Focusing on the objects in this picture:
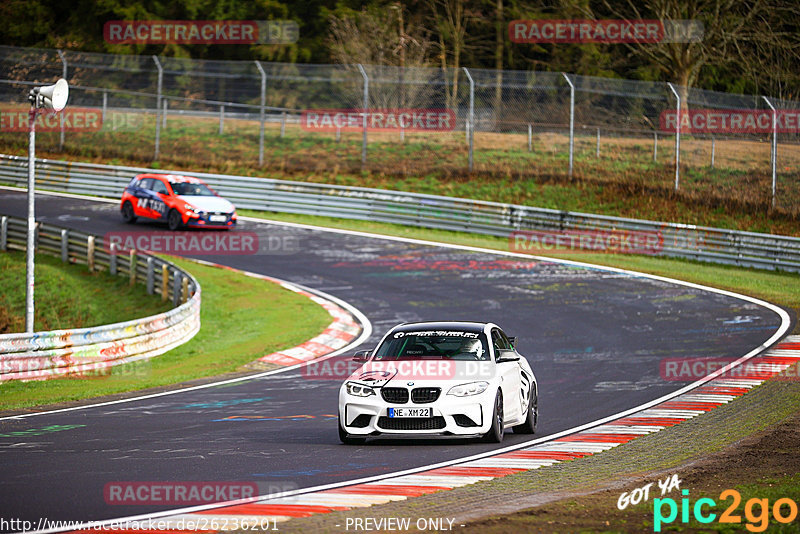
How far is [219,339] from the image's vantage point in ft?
70.2

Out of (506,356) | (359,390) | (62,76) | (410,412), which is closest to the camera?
(410,412)

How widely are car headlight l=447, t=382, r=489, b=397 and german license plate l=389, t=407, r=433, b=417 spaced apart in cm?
29

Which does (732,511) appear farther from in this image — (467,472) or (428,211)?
(428,211)

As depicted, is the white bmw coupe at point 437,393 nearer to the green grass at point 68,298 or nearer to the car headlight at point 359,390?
the car headlight at point 359,390

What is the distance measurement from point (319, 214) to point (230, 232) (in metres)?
4.09

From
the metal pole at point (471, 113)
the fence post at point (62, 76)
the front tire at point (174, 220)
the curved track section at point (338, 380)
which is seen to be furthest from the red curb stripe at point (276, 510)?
the fence post at point (62, 76)

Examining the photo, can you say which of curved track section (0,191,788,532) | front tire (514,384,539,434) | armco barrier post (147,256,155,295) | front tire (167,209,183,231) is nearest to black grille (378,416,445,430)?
curved track section (0,191,788,532)

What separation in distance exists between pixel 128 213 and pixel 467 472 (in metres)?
26.0

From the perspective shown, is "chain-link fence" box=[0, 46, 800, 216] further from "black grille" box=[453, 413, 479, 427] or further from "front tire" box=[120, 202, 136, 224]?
"black grille" box=[453, 413, 479, 427]

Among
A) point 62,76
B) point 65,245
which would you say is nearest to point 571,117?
point 65,245

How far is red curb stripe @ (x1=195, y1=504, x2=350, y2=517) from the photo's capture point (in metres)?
7.67

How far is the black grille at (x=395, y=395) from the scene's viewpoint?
427 inches

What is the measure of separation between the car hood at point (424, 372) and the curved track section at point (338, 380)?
0.71m

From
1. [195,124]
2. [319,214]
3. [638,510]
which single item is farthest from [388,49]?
[638,510]
